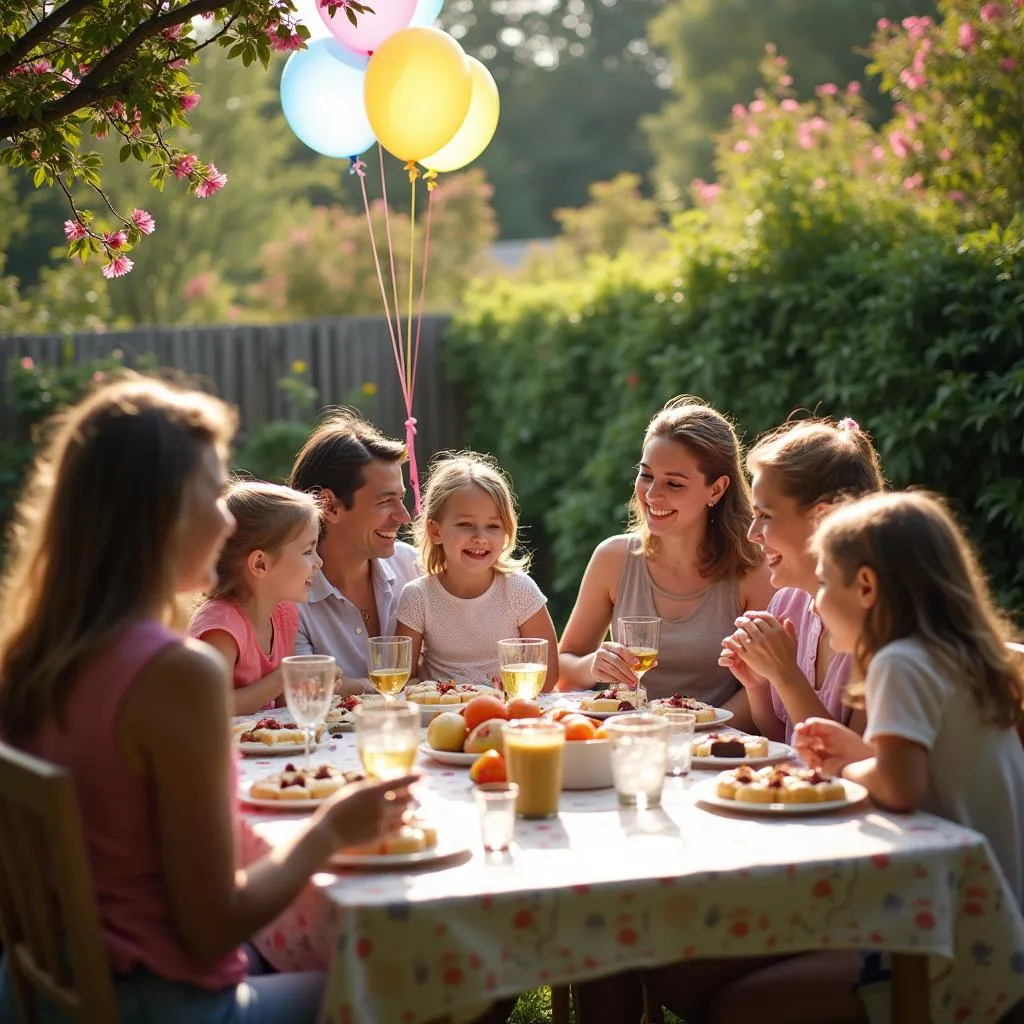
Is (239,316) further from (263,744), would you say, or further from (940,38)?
(263,744)

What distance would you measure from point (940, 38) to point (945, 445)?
10.8 ft

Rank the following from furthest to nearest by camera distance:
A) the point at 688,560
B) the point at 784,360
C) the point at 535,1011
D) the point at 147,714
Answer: the point at 784,360, the point at 688,560, the point at 535,1011, the point at 147,714

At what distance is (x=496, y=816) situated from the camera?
221 centimetres

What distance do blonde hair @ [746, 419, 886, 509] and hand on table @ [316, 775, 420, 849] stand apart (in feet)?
5.27

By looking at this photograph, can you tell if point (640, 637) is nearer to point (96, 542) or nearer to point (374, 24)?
point (96, 542)

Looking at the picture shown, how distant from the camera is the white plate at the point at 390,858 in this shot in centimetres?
213

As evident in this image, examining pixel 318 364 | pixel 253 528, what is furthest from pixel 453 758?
pixel 318 364

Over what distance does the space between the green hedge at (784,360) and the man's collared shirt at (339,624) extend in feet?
7.25

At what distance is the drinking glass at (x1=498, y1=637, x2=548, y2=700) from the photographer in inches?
127

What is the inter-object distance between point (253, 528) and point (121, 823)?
67.2 inches

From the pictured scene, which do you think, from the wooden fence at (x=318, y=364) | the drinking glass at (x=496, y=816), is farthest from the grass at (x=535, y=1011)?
the wooden fence at (x=318, y=364)

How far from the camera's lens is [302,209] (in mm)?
24734

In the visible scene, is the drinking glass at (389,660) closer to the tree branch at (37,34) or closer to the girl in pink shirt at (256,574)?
the girl in pink shirt at (256,574)

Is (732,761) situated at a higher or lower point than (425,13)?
lower
